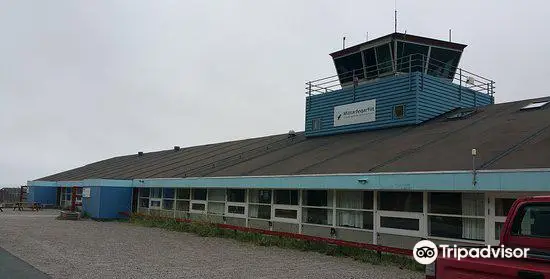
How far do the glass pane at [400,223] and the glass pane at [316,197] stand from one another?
2.60 m

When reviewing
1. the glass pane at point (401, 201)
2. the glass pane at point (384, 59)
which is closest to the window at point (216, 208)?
the glass pane at point (401, 201)

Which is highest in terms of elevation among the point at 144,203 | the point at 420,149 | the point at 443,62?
the point at 443,62

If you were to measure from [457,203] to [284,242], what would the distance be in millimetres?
6101

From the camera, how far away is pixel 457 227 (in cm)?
1309

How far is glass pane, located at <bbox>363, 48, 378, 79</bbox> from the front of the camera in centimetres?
2416

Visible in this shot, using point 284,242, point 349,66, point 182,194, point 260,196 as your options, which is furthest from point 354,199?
point 182,194

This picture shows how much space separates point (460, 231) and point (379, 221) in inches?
99.3

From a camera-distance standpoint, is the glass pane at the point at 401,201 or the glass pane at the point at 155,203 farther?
the glass pane at the point at 155,203

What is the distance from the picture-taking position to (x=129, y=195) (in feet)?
99.2

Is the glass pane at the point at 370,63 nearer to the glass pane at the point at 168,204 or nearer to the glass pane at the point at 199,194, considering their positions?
the glass pane at the point at 199,194

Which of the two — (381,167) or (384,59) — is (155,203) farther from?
(381,167)

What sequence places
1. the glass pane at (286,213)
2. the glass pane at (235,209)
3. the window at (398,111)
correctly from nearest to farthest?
the glass pane at (286,213), the glass pane at (235,209), the window at (398,111)

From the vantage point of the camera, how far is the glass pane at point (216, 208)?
21.9 meters

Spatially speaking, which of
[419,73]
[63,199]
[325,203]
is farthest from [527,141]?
[63,199]
